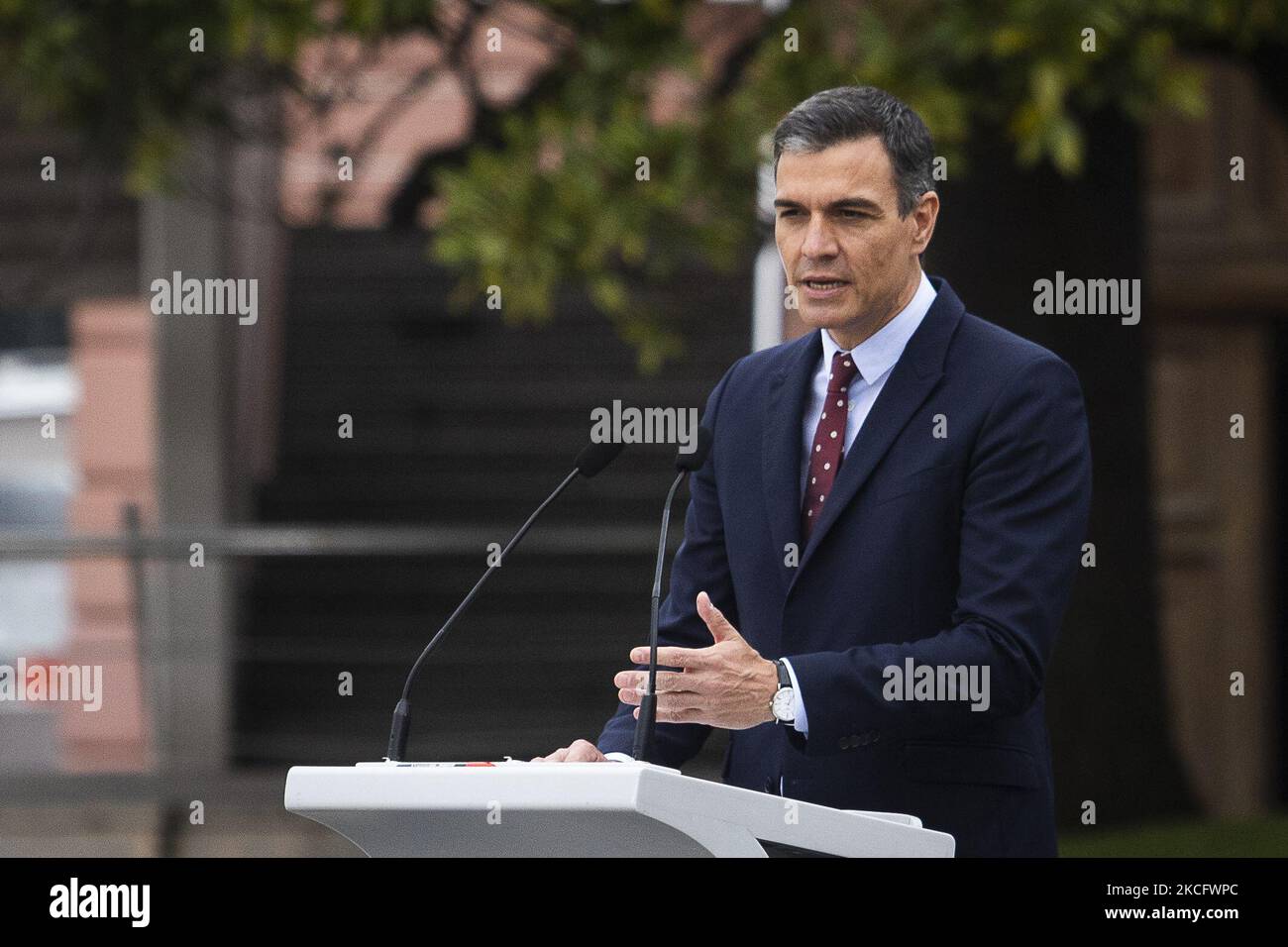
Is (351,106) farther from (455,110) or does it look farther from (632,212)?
(632,212)

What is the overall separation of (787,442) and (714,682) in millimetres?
503

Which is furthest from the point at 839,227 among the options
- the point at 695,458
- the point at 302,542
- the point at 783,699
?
the point at 302,542

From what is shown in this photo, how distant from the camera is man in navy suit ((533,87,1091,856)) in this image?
2639 millimetres

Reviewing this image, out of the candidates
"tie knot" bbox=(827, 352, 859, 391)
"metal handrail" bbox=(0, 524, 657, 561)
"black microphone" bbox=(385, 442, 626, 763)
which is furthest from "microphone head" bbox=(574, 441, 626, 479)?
"metal handrail" bbox=(0, 524, 657, 561)

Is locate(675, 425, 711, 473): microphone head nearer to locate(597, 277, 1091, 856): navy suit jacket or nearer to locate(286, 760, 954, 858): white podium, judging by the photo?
locate(597, 277, 1091, 856): navy suit jacket

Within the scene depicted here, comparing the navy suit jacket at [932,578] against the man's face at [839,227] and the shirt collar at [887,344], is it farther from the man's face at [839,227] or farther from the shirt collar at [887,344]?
the man's face at [839,227]

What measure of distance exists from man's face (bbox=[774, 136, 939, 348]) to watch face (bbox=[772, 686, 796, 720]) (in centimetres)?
53

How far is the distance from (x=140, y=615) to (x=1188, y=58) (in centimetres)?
499

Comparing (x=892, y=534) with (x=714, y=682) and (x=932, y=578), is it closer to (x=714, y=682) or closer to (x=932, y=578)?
(x=932, y=578)

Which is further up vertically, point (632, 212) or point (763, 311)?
point (632, 212)
